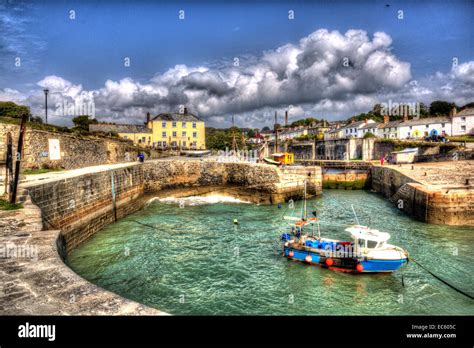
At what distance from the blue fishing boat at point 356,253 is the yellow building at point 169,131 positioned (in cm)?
5410

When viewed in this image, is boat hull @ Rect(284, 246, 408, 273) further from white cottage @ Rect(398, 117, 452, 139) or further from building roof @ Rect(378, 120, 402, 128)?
building roof @ Rect(378, 120, 402, 128)

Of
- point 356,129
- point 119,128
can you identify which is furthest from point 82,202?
point 356,129

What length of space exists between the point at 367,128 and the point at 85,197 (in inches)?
2909

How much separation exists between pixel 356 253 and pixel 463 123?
60.7 metres

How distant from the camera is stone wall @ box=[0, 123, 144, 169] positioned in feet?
73.1

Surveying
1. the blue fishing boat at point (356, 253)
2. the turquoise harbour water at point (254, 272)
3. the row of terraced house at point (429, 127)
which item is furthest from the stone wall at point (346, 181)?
the blue fishing boat at point (356, 253)

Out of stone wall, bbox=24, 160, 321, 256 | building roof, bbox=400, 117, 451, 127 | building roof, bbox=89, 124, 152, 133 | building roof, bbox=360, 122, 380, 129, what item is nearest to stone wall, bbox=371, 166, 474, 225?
stone wall, bbox=24, 160, 321, 256

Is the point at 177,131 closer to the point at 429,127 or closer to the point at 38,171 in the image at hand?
the point at 38,171

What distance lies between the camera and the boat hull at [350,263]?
1294 cm

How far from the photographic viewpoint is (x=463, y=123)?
59.0m

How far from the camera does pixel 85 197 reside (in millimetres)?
19391

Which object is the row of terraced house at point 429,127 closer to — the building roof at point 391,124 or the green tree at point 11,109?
the building roof at point 391,124
